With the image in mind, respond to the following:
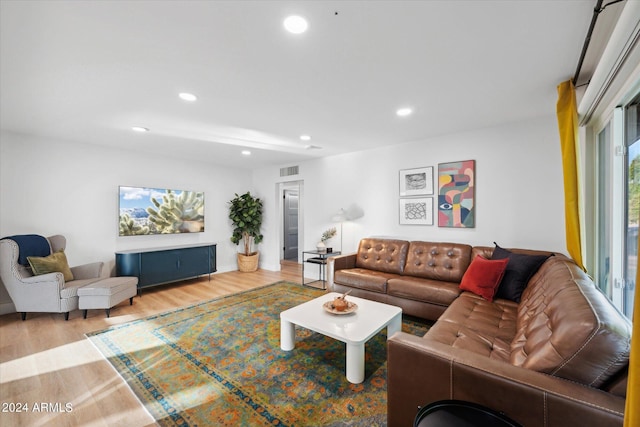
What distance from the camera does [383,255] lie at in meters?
3.88

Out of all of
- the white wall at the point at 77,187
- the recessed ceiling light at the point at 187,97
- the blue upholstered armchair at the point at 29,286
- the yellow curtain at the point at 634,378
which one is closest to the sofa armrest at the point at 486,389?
the yellow curtain at the point at 634,378

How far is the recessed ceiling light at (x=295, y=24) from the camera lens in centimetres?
151

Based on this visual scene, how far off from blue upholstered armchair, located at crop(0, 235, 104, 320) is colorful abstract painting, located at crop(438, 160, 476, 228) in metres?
4.88

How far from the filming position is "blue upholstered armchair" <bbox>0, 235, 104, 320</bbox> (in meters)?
3.02

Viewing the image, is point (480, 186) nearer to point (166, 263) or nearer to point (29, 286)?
point (166, 263)

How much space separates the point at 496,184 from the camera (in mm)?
3385

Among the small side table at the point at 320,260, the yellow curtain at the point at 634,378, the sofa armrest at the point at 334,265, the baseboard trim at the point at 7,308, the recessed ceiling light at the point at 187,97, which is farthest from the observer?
the small side table at the point at 320,260

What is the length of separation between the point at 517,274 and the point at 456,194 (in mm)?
1415

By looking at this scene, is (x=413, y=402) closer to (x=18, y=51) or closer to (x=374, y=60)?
(x=374, y=60)

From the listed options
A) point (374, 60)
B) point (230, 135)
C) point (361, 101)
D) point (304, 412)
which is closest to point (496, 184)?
point (361, 101)

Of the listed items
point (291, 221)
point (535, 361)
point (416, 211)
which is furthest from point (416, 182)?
point (291, 221)

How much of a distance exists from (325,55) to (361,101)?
2.85 feet

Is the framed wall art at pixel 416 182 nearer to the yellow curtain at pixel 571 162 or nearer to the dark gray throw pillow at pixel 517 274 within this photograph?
the dark gray throw pillow at pixel 517 274

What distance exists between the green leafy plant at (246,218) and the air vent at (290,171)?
3.02 feet
